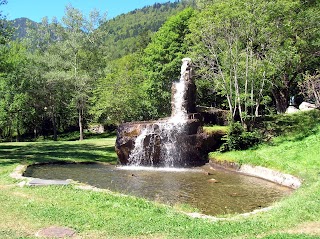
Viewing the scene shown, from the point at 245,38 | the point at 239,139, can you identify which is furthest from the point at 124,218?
the point at 245,38

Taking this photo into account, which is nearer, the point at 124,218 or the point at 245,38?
the point at 124,218

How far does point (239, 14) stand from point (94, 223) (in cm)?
1758

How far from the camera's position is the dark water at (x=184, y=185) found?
1358cm

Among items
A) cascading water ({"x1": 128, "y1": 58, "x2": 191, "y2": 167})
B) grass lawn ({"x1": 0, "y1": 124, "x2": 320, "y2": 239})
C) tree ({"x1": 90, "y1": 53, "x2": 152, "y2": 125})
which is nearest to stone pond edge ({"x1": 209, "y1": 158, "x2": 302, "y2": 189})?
grass lawn ({"x1": 0, "y1": 124, "x2": 320, "y2": 239})

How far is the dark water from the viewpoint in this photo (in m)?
13.6

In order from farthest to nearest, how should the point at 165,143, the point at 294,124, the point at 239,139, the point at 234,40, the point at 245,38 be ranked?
1. the point at 294,124
2. the point at 245,38
3. the point at 234,40
4. the point at 165,143
5. the point at 239,139

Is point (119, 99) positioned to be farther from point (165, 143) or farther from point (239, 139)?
point (239, 139)

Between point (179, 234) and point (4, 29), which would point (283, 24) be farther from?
point (179, 234)

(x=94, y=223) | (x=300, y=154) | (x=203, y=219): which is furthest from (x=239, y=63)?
(x=94, y=223)

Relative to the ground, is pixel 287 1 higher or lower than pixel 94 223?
higher

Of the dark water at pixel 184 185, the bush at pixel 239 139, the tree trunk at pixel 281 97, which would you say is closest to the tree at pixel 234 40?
the bush at pixel 239 139

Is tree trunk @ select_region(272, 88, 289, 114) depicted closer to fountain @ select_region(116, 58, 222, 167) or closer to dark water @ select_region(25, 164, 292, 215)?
fountain @ select_region(116, 58, 222, 167)

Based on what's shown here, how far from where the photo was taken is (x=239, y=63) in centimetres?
2470

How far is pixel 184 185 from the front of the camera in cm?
1681
